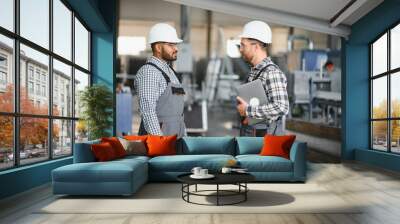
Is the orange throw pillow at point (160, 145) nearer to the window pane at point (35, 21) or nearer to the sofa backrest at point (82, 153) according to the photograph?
the sofa backrest at point (82, 153)

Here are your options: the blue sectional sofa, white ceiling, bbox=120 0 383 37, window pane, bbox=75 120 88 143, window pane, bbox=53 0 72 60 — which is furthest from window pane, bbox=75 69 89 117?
the blue sectional sofa

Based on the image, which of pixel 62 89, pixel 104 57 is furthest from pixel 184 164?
pixel 104 57

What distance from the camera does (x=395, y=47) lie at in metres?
7.80

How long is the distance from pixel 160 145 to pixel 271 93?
1653 millimetres

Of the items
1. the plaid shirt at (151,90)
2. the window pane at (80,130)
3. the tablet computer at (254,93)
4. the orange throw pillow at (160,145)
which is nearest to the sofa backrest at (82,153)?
the orange throw pillow at (160,145)

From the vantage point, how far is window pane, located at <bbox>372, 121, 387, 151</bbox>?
26.7ft

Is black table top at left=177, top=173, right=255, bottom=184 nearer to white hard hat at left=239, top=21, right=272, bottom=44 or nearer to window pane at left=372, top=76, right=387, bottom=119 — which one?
white hard hat at left=239, top=21, right=272, bottom=44

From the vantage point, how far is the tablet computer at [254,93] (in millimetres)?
5961

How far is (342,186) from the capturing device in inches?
210

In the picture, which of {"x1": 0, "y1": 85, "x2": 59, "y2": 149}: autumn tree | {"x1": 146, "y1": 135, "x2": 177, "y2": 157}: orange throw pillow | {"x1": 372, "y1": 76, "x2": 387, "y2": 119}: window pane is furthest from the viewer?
{"x1": 372, "y1": 76, "x2": 387, "y2": 119}: window pane

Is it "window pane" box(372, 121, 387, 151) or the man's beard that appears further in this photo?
"window pane" box(372, 121, 387, 151)

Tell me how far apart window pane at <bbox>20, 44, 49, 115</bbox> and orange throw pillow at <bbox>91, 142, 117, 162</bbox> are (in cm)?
92

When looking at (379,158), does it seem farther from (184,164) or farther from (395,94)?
(184,164)

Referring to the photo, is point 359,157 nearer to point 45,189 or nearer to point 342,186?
point 342,186
